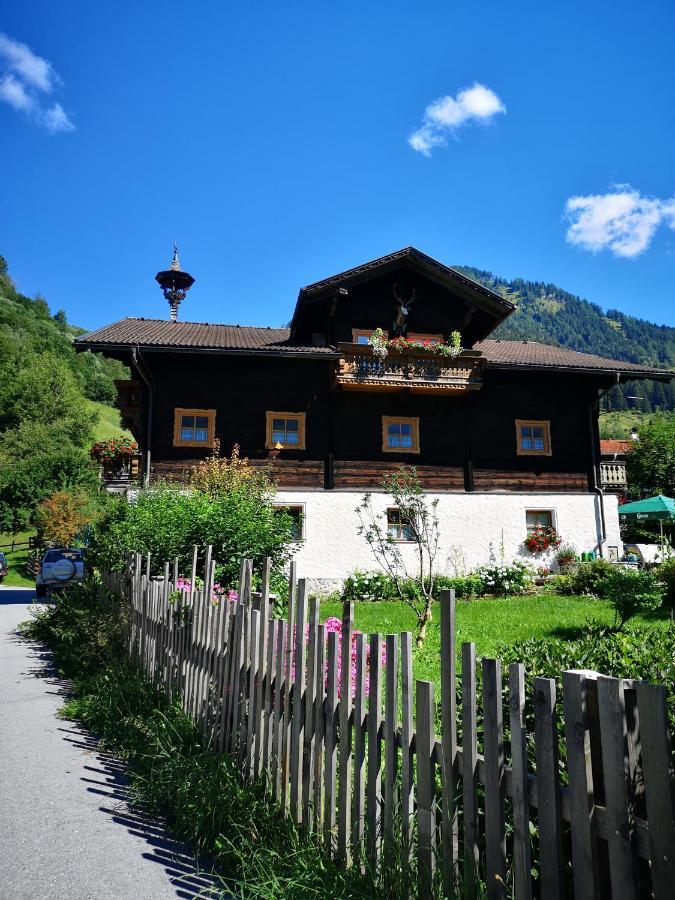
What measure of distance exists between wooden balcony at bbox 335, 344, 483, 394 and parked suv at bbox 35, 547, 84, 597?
9.57m

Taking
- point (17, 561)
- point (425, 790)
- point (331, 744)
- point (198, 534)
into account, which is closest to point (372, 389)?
point (198, 534)

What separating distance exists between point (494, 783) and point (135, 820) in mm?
2747

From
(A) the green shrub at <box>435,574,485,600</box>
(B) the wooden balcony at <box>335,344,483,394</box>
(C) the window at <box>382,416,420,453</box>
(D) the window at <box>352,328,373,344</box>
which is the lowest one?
(A) the green shrub at <box>435,574,485,600</box>

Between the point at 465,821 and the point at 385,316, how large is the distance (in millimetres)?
18862

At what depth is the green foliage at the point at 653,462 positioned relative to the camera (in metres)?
48.6

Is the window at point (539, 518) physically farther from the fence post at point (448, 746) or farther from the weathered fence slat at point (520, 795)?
the weathered fence slat at point (520, 795)

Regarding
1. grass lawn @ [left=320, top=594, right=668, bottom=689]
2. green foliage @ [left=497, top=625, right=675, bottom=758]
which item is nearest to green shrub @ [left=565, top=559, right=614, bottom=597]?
grass lawn @ [left=320, top=594, right=668, bottom=689]

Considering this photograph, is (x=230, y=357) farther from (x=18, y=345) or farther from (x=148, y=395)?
(x=18, y=345)

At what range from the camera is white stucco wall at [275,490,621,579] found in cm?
1817

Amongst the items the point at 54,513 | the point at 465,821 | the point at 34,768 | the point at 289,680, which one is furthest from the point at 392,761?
the point at 54,513

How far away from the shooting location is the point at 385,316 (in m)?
20.2

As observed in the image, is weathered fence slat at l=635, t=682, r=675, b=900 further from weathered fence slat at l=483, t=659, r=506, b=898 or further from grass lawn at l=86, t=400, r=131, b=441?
grass lawn at l=86, t=400, r=131, b=441

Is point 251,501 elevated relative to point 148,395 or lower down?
lower down

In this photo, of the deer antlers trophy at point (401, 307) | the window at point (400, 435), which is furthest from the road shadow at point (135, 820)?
the deer antlers trophy at point (401, 307)
